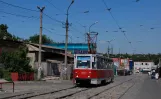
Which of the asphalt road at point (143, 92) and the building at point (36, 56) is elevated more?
the building at point (36, 56)

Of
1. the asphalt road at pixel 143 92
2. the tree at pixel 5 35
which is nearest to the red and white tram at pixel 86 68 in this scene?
the asphalt road at pixel 143 92

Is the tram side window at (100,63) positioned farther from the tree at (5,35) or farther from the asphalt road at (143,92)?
the tree at (5,35)

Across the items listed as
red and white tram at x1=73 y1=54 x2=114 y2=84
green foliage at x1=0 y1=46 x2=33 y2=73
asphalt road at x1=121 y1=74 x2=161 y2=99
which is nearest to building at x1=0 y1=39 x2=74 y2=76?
green foliage at x1=0 y1=46 x2=33 y2=73

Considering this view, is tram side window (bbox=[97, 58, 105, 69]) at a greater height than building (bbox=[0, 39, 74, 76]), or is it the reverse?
building (bbox=[0, 39, 74, 76])

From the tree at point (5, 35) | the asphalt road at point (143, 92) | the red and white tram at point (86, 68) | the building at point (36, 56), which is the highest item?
the tree at point (5, 35)

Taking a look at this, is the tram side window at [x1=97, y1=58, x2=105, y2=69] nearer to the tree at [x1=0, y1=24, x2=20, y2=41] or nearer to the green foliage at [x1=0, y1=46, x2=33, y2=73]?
the green foliage at [x1=0, y1=46, x2=33, y2=73]

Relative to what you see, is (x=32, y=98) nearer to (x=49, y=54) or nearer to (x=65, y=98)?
(x=65, y=98)

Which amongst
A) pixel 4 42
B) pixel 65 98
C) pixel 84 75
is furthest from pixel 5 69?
pixel 65 98

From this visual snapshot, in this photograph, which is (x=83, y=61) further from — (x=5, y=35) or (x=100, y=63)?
(x=5, y=35)

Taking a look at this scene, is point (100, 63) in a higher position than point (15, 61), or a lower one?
lower

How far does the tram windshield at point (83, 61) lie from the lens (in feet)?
106

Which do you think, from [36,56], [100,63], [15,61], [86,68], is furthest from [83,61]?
[36,56]

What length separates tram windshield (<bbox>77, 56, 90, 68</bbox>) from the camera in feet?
106

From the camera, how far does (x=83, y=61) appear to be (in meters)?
32.7
